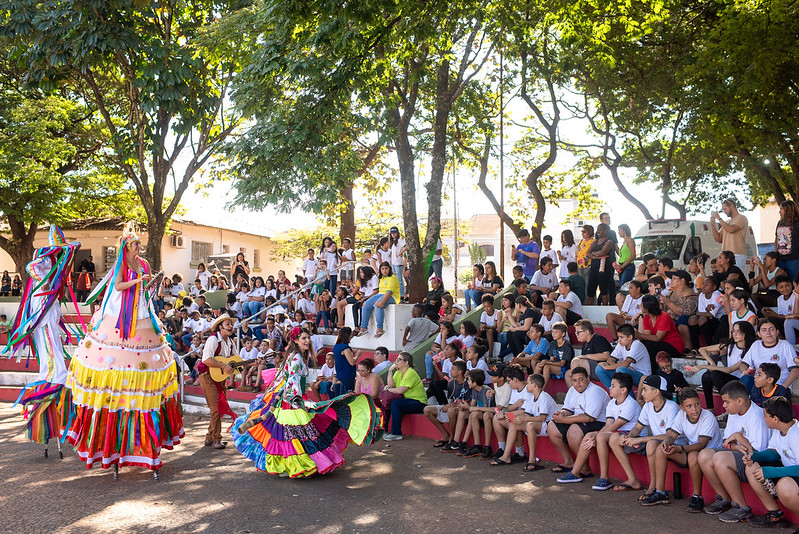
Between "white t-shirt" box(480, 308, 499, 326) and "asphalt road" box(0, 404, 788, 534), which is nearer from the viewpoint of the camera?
"asphalt road" box(0, 404, 788, 534)

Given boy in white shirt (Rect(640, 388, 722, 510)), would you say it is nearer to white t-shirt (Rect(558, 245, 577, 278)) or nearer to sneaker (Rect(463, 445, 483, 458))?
sneaker (Rect(463, 445, 483, 458))

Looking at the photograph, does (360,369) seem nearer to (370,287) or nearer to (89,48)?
(370,287)

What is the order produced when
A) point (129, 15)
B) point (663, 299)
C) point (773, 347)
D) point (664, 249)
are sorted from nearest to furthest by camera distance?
point (773, 347) < point (663, 299) < point (129, 15) < point (664, 249)

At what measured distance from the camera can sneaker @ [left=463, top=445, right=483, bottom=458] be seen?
28.6 ft

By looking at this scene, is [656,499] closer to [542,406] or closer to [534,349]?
[542,406]

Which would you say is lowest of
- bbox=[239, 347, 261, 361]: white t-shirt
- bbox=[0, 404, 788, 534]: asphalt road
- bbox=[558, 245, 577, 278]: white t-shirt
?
bbox=[0, 404, 788, 534]: asphalt road

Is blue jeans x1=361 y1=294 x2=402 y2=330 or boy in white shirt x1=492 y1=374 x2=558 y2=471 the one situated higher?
blue jeans x1=361 y1=294 x2=402 y2=330

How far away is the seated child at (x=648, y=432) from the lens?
669 cm

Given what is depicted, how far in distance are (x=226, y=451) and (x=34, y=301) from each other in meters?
3.12

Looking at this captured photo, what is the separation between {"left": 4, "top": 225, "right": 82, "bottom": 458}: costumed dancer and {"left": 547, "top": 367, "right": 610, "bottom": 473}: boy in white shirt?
592 cm

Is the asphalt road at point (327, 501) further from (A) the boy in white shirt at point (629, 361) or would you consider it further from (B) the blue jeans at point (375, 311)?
(B) the blue jeans at point (375, 311)

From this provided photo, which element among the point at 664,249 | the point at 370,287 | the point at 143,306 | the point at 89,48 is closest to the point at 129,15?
the point at 89,48

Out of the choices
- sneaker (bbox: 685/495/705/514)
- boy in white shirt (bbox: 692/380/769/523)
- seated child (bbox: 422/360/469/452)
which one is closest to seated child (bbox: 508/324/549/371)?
seated child (bbox: 422/360/469/452)

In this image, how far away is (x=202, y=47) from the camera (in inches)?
572
